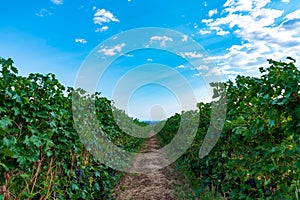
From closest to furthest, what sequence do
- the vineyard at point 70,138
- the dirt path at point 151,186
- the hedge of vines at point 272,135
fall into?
the hedge of vines at point 272,135
the vineyard at point 70,138
the dirt path at point 151,186

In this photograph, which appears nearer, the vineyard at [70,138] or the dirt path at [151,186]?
the vineyard at [70,138]

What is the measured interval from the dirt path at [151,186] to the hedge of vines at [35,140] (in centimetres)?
293

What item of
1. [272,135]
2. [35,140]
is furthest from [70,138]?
[272,135]

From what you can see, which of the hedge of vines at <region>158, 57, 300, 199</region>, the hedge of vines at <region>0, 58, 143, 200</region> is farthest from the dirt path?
the hedge of vines at <region>158, 57, 300, 199</region>

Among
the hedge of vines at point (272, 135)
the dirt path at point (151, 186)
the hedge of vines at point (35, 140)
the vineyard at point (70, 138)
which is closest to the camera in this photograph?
the hedge of vines at point (272, 135)

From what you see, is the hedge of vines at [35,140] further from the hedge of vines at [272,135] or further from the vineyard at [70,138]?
the hedge of vines at [272,135]

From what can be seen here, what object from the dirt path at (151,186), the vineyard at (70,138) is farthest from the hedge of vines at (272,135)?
the dirt path at (151,186)

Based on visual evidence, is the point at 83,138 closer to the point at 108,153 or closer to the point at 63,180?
the point at 63,180

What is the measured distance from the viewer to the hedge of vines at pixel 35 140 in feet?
8.65

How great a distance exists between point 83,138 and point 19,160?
196 cm

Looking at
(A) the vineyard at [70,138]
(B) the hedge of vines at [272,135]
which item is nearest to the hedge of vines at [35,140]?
(A) the vineyard at [70,138]

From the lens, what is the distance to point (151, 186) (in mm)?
7781

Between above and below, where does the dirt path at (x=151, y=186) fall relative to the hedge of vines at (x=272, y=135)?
below

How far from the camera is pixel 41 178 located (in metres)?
3.34
